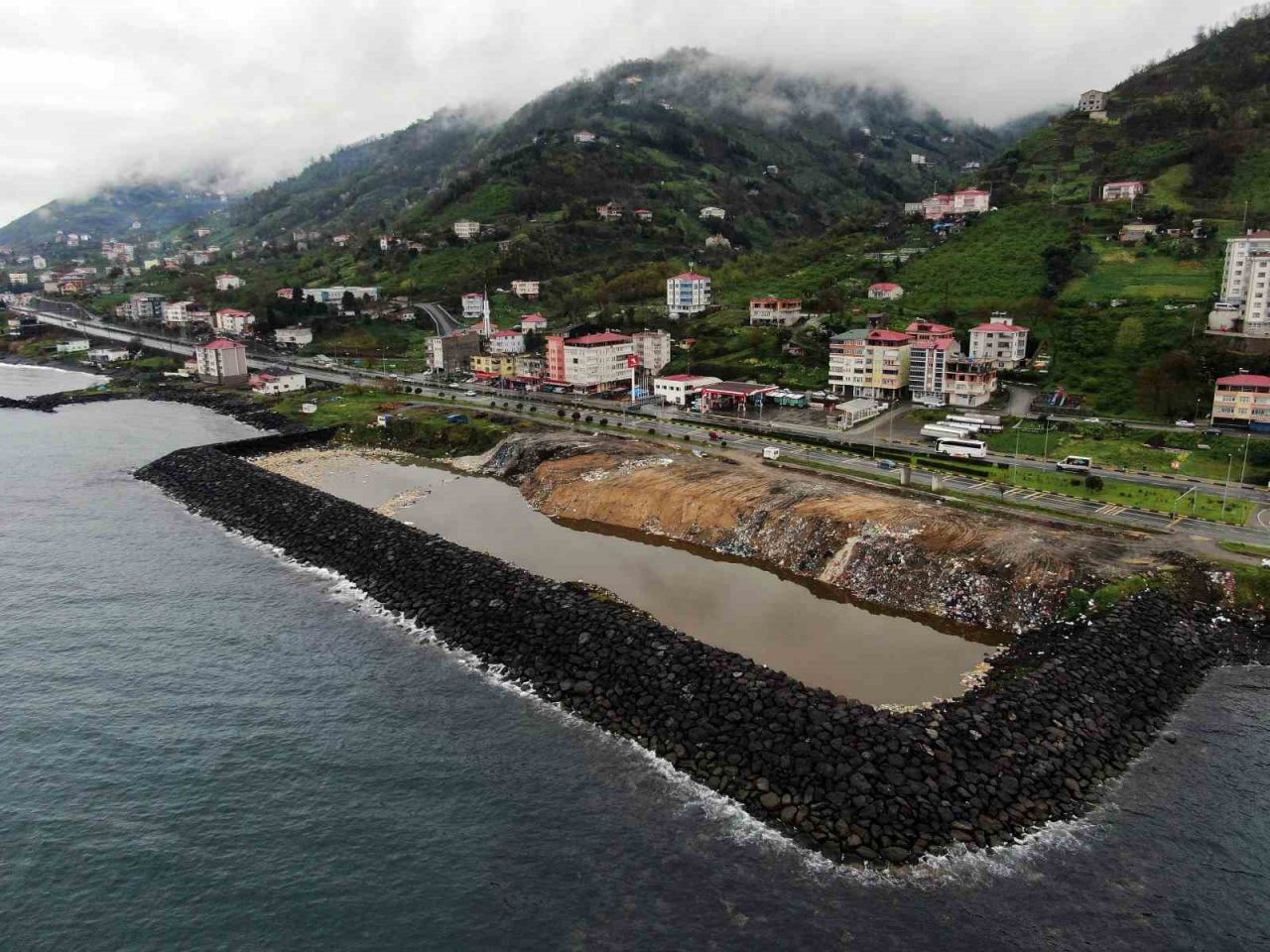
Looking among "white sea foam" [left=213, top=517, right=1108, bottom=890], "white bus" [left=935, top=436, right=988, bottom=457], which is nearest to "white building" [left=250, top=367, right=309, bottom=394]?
"white bus" [left=935, top=436, right=988, bottom=457]

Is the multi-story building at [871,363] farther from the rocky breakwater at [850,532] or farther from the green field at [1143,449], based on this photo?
the rocky breakwater at [850,532]

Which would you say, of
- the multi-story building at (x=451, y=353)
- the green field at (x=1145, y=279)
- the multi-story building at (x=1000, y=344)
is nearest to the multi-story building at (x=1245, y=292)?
the green field at (x=1145, y=279)

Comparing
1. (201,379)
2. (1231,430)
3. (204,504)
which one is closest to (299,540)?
(204,504)

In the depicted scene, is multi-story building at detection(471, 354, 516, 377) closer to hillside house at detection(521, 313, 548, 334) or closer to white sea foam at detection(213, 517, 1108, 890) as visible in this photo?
hillside house at detection(521, 313, 548, 334)

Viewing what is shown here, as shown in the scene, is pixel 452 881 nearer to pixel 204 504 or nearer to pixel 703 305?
pixel 204 504

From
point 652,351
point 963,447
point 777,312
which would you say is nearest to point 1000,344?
point 963,447

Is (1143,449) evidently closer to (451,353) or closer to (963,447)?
(963,447)
